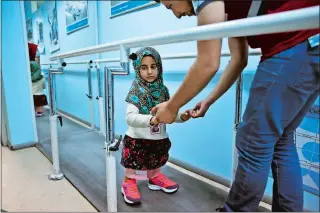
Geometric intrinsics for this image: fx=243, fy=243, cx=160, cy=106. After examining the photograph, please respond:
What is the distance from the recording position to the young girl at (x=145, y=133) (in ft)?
4.28

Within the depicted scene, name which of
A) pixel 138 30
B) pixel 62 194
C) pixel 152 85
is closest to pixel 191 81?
pixel 152 85

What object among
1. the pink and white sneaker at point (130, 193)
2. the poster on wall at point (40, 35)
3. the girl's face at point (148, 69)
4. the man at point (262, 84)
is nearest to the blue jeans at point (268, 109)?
the man at point (262, 84)

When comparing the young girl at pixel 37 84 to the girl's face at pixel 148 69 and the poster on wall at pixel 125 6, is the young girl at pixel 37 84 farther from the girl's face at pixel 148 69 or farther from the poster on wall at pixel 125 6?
the girl's face at pixel 148 69

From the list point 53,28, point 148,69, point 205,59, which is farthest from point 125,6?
point 53,28

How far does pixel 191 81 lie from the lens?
→ 2.07 ft

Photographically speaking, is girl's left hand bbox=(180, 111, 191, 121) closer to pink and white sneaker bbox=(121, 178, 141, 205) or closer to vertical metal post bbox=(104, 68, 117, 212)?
vertical metal post bbox=(104, 68, 117, 212)

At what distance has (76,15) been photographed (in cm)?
292

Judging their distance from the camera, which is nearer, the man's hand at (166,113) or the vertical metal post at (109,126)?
the man's hand at (166,113)

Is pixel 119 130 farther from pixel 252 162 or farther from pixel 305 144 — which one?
pixel 252 162

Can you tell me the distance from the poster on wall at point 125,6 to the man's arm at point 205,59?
51.8 inches

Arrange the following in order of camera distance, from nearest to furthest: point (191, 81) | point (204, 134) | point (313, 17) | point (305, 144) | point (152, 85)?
point (313, 17), point (191, 81), point (305, 144), point (152, 85), point (204, 134)

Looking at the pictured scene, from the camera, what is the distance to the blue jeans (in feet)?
1.99

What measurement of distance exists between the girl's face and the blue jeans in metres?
0.72

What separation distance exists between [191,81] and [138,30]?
147cm
